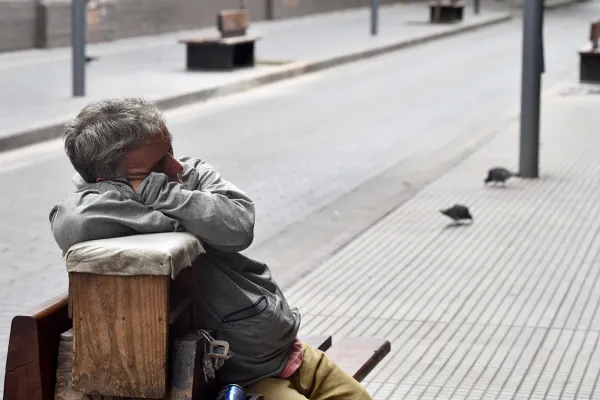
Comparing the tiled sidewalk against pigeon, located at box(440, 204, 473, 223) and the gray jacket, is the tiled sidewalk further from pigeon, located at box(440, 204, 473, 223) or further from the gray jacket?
the gray jacket

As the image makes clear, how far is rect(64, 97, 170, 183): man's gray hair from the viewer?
3.18 m

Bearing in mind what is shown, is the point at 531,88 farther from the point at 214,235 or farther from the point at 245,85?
the point at 245,85

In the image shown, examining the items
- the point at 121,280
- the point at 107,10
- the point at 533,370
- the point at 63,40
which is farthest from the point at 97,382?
the point at 107,10

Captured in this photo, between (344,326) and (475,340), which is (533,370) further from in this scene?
(344,326)

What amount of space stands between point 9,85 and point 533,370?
41.1 feet

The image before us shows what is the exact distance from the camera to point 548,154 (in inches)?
453

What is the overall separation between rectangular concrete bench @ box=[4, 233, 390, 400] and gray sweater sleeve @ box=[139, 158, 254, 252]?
7 cm

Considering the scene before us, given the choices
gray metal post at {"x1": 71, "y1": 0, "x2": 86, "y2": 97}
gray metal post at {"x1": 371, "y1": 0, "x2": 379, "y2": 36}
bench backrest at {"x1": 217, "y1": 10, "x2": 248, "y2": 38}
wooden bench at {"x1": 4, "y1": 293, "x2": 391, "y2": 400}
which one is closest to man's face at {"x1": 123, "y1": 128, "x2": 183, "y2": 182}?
wooden bench at {"x1": 4, "y1": 293, "x2": 391, "y2": 400}

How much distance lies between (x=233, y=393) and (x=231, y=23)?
662 inches

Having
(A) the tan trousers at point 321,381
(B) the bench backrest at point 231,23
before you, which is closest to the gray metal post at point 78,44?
(B) the bench backrest at point 231,23

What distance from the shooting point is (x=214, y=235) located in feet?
10.6

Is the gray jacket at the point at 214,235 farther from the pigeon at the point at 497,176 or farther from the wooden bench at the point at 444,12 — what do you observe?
the wooden bench at the point at 444,12

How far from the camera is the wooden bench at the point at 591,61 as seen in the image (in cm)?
1739

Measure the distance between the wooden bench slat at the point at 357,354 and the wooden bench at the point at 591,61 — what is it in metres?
13.5
